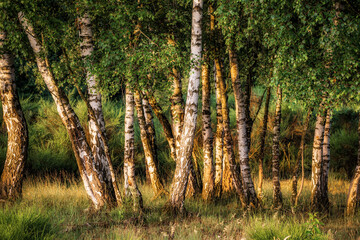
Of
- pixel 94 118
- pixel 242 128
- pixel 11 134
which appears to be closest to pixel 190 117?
pixel 242 128

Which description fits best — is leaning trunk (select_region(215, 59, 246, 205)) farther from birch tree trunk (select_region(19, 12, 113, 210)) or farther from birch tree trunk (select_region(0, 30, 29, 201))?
birch tree trunk (select_region(0, 30, 29, 201))

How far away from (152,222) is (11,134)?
4.45 m

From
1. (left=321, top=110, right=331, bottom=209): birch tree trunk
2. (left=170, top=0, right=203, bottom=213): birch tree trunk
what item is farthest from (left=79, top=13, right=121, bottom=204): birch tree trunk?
(left=321, top=110, right=331, bottom=209): birch tree trunk

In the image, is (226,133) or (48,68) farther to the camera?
(226,133)

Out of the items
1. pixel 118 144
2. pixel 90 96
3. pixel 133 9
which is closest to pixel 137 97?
pixel 90 96

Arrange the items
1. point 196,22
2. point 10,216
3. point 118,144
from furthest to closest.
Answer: point 118,144 → point 196,22 → point 10,216

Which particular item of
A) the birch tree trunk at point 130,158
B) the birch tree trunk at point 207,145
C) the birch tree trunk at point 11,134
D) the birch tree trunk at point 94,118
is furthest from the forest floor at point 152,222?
the birch tree trunk at point 94,118

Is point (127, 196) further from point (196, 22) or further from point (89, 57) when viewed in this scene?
point (196, 22)

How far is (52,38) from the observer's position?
6551 millimetres

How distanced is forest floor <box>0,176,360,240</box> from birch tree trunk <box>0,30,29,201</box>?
497mm

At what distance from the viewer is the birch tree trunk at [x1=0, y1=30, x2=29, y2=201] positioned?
8109 millimetres

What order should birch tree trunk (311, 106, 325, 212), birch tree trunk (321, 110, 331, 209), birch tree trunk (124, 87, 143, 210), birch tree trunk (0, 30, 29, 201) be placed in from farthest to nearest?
birch tree trunk (321, 110, 331, 209)
birch tree trunk (311, 106, 325, 212)
birch tree trunk (0, 30, 29, 201)
birch tree trunk (124, 87, 143, 210)

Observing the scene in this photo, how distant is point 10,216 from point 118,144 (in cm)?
897


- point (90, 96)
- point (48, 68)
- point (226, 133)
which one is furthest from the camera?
point (226, 133)
